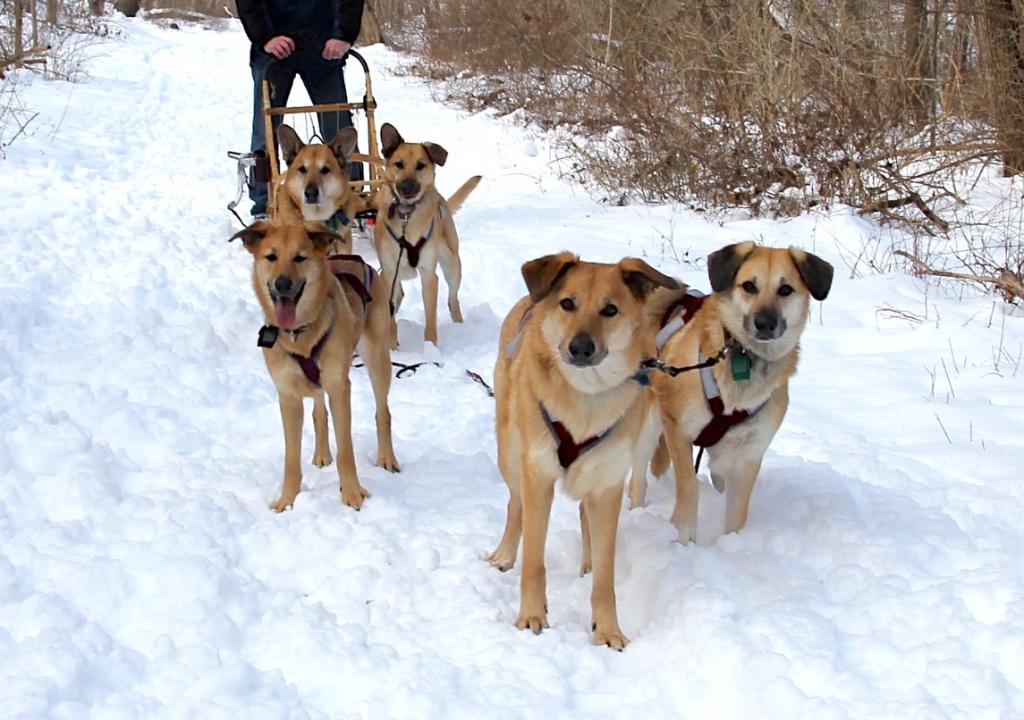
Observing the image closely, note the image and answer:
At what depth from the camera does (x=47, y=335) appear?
550cm

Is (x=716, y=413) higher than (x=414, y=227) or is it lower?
lower

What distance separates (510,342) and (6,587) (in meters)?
→ 1.99

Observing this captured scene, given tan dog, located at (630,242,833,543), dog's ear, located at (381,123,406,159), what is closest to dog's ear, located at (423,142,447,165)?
dog's ear, located at (381,123,406,159)

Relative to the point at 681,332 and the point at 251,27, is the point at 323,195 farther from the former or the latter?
the point at 681,332

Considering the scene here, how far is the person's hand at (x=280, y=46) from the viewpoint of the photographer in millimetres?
7188

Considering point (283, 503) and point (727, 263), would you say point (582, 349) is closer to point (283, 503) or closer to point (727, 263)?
point (727, 263)

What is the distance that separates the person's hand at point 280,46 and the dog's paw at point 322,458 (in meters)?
4.16

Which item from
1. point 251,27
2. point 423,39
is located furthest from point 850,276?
point 423,39

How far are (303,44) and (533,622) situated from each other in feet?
19.8

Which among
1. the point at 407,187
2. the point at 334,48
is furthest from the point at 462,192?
the point at 334,48

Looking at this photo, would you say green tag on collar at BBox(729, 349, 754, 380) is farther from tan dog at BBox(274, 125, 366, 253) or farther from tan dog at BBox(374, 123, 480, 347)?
tan dog at BBox(274, 125, 366, 253)

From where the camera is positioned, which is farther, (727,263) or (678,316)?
(678,316)

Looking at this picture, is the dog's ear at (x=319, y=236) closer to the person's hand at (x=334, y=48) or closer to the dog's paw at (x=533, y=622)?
the dog's paw at (x=533, y=622)

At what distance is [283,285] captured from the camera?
390 centimetres
